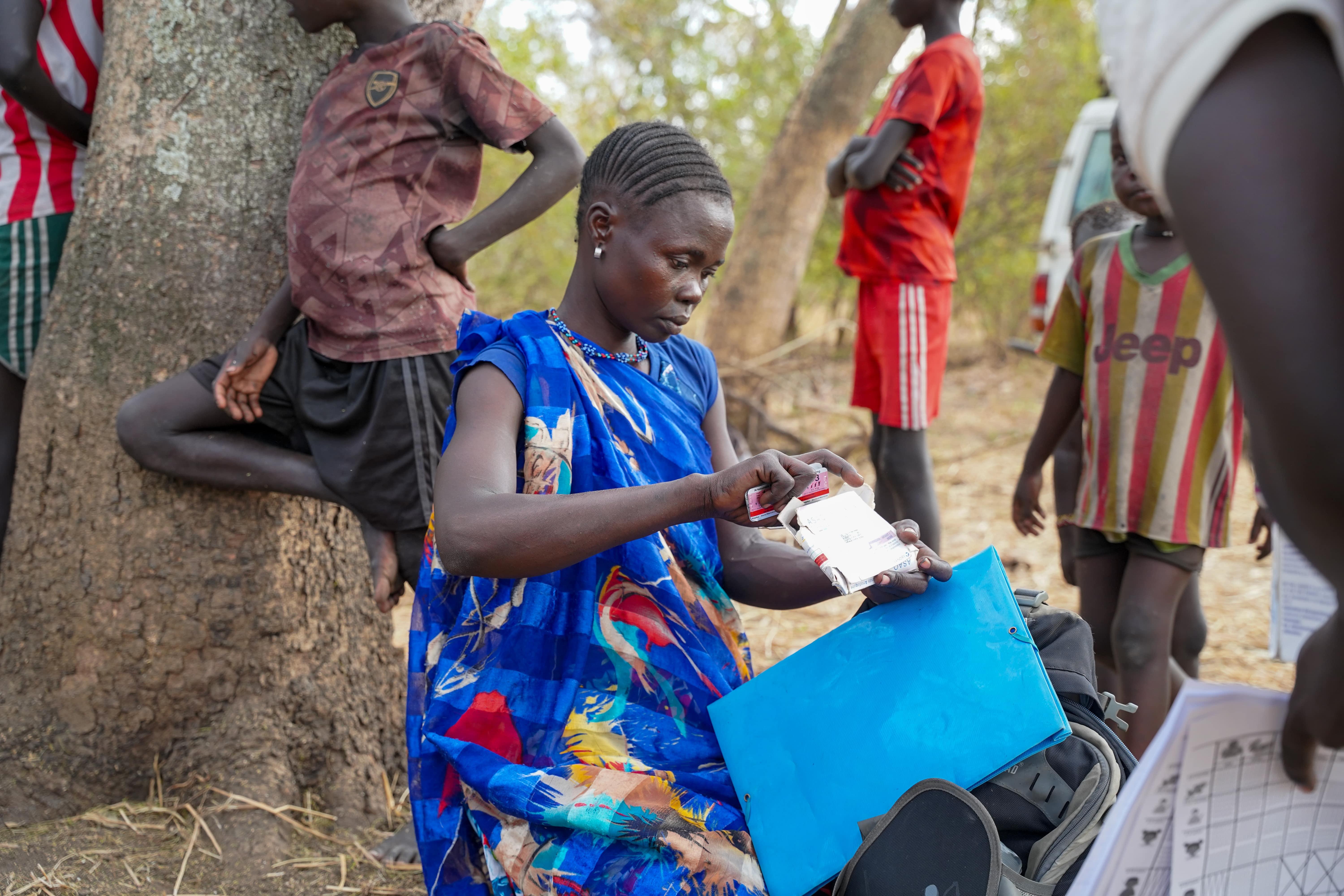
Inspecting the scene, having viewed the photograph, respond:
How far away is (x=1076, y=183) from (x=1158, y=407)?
16.0ft

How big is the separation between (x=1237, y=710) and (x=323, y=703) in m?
2.20

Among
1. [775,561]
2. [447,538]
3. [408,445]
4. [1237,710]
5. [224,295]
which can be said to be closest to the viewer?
[1237,710]

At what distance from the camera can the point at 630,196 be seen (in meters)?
1.73

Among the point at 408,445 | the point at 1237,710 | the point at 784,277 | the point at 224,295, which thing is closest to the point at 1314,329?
the point at 1237,710

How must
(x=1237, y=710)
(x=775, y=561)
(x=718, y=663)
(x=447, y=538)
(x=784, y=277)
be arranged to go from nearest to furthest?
1. (x=1237, y=710)
2. (x=447, y=538)
3. (x=718, y=663)
4. (x=775, y=561)
5. (x=784, y=277)

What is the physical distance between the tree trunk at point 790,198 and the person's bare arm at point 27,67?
4.50 meters

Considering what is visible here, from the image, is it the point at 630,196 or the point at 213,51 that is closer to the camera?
the point at 630,196

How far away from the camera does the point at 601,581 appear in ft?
5.38

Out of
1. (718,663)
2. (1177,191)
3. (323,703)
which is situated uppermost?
(1177,191)

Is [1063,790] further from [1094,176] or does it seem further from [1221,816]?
[1094,176]

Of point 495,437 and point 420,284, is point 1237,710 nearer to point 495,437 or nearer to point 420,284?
point 495,437

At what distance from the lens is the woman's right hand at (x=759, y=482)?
141 cm

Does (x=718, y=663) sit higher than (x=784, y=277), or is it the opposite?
(x=784, y=277)

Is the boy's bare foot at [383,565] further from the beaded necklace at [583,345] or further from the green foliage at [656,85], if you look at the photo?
the green foliage at [656,85]
